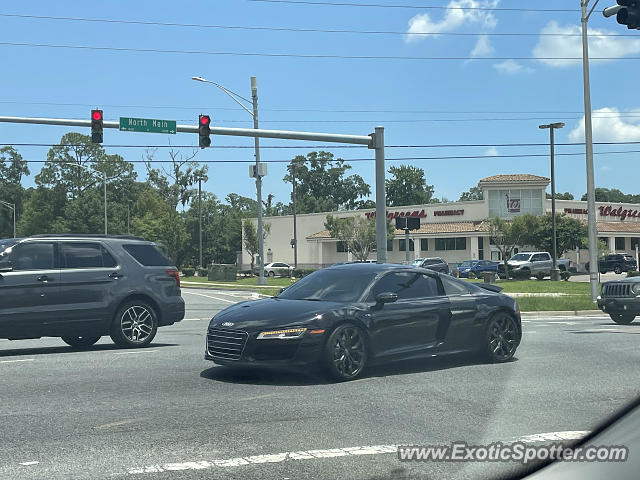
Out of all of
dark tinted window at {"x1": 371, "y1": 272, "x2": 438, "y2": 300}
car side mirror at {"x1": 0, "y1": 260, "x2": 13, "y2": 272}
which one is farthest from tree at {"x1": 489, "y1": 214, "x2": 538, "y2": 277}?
car side mirror at {"x1": 0, "y1": 260, "x2": 13, "y2": 272}

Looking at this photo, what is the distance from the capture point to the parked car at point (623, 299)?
16.6m

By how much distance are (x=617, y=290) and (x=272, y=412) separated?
12.3 m

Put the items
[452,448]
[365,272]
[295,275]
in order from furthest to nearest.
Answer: [295,275], [365,272], [452,448]

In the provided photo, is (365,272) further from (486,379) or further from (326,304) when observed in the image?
(486,379)

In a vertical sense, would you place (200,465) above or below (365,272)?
below

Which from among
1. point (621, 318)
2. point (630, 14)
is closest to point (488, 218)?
point (621, 318)

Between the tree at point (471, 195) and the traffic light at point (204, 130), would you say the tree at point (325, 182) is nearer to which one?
the tree at point (471, 195)

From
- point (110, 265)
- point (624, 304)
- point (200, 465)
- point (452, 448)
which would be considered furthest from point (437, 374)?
point (624, 304)

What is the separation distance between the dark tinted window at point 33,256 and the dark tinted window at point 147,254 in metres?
1.27

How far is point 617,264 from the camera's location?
5672cm

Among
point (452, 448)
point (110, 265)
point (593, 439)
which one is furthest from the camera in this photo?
point (110, 265)

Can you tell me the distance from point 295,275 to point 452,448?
167ft

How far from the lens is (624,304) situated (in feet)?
54.8

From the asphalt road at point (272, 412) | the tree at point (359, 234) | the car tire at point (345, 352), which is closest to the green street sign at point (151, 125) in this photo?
the asphalt road at point (272, 412)
